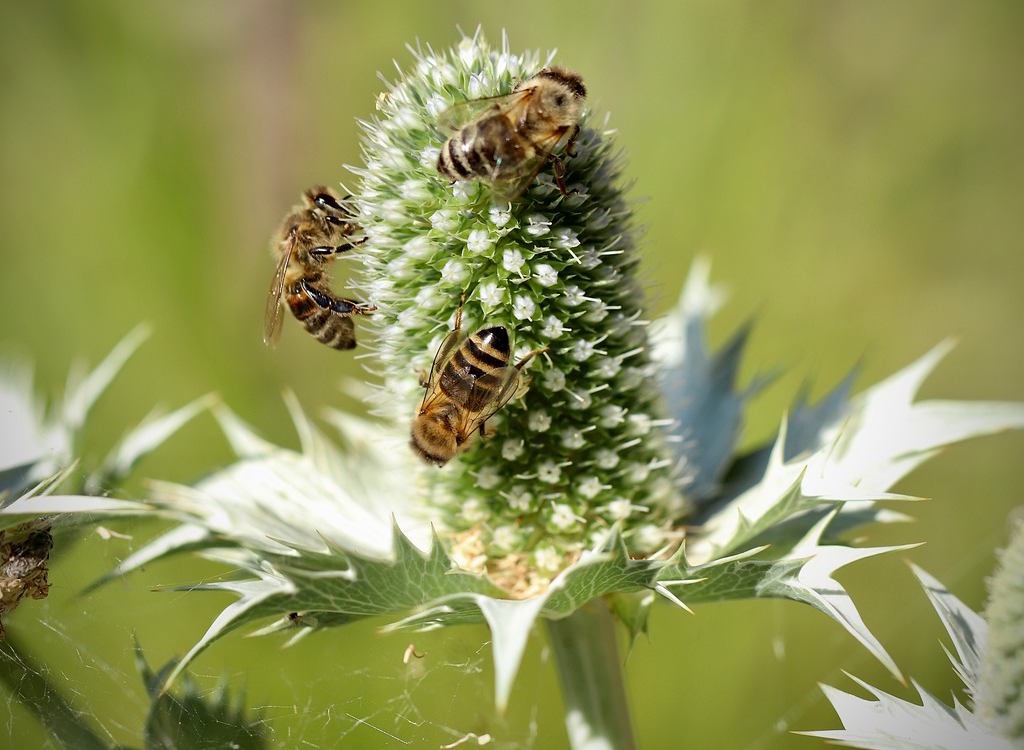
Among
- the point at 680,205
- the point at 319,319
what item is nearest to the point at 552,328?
the point at 319,319

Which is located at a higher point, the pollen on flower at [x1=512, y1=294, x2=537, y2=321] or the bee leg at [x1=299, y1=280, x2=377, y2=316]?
the bee leg at [x1=299, y1=280, x2=377, y2=316]

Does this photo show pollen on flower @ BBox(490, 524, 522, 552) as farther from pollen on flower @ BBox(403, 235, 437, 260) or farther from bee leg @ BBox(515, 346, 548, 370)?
pollen on flower @ BBox(403, 235, 437, 260)

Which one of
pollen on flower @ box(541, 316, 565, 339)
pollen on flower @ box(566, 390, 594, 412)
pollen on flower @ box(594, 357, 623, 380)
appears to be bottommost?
pollen on flower @ box(566, 390, 594, 412)

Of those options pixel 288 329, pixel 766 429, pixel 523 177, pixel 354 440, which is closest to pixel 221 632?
pixel 523 177

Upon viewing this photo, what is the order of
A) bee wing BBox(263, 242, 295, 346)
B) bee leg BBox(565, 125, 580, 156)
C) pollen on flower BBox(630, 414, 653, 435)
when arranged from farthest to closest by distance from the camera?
bee wing BBox(263, 242, 295, 346) < pollen on flower BBox(630, 414, 653, 435) < bee leg BBox(565, 125, 580, 156)

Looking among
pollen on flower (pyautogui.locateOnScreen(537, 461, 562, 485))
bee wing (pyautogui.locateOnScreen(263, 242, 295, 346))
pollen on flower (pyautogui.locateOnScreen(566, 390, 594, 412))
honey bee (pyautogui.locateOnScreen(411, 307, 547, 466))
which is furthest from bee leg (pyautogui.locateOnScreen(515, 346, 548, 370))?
bee wing (pyautogui.locateOnScreen(263, 242, 295, 346))

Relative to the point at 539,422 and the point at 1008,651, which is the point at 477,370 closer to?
the point at 539,422

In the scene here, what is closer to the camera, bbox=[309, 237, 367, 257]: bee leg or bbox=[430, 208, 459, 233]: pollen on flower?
bbox=[430, 208, 459, 233]: pollen on flower
